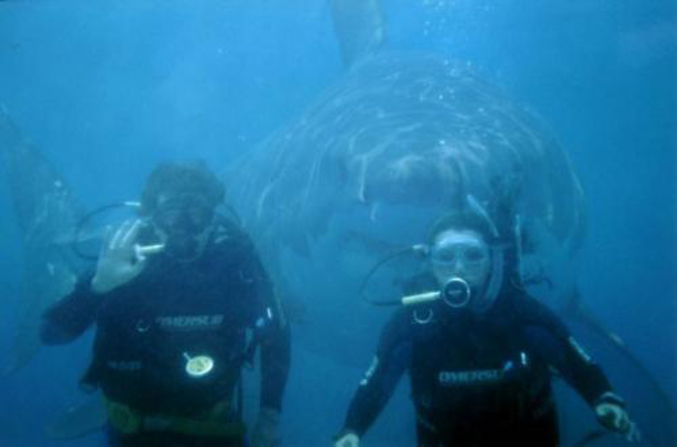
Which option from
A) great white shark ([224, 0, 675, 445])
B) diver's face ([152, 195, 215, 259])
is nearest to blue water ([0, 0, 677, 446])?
great white shark ([224, 0, 675, 445])

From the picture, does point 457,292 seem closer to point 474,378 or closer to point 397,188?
point 474,378

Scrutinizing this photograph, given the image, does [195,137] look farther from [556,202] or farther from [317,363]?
[556,202]

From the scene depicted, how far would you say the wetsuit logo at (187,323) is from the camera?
4512 mm

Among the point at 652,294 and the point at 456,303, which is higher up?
the point at 456,303

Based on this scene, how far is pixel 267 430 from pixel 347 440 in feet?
2.21

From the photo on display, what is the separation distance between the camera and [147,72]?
3834cm

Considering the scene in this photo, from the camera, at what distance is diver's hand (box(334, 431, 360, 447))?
414 centimetres

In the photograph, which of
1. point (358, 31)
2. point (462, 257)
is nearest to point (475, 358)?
point (462, 257)

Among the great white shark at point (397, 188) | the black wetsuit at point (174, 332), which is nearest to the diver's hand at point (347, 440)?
the black wetsuit at point (174, 332)

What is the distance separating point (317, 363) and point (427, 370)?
866 cm

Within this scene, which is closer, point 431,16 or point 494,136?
Result: point 494,136

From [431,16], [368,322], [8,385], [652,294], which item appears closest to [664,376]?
[652,294]

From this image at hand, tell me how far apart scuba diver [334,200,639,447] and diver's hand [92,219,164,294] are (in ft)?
5.78

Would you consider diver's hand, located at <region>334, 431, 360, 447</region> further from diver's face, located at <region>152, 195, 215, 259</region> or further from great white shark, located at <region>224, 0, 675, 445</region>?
diver's face, located at <region>152, 195, 215, 259</region>
